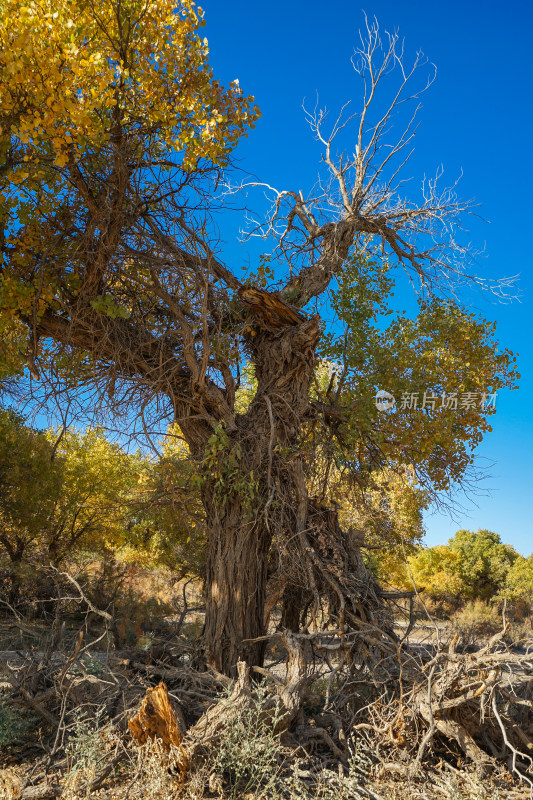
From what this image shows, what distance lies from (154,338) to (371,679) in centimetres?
421

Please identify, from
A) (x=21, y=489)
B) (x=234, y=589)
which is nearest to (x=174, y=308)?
(x=234, y=589)

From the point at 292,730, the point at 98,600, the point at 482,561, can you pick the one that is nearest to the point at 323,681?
the point at 292,730

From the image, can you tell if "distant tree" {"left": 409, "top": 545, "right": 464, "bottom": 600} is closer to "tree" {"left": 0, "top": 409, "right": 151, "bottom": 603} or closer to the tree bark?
"tree" {"left": 0, "top": 409, "right": 151, "bottom": 603}

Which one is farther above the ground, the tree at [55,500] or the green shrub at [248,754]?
the tree at [55,500]

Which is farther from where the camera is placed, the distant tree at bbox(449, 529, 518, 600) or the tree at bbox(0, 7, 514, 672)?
the distant tree at bbox(449, 529, 518, 600)

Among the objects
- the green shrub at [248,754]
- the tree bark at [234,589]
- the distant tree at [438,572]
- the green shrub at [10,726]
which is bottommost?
the green shrub at [10,726]

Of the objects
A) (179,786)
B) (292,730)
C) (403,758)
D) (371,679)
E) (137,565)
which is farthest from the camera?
(137,565)

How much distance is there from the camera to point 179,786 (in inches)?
157

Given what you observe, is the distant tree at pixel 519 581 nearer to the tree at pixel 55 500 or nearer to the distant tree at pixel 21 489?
the tree at pixel 55 500

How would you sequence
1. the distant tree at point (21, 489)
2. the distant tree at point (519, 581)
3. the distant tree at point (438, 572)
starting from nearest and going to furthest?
the distant tree at point (21, 489) → the distant tree at point (519, 581) → the distant tree at point (438, 572)

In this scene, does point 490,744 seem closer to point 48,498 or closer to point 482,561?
point 48,498

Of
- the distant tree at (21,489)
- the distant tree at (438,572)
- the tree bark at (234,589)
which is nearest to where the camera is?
the tree bark at (234,589)

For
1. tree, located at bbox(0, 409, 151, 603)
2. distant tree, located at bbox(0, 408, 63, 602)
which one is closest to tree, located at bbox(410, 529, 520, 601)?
tree, located at bbox(0, 409, 151, 603)

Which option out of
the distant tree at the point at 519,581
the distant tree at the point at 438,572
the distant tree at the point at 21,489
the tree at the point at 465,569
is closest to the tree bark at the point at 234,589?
the distant tree at the point at 21,489
